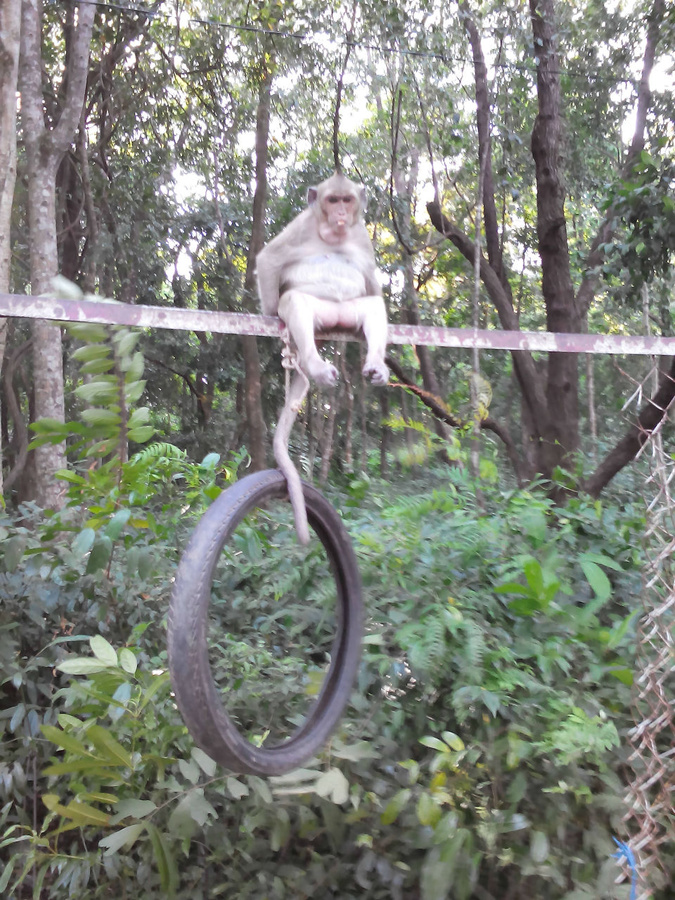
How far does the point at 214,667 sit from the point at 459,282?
811 centimetres

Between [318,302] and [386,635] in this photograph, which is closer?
[318,302]

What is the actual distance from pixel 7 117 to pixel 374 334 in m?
3.33

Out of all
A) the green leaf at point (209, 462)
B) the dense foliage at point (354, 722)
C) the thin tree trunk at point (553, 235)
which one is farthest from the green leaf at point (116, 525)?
the thin tree trunk at point (553, 235)

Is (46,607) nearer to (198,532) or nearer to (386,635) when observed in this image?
(386,635)

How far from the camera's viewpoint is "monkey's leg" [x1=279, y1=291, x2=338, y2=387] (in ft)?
6.31

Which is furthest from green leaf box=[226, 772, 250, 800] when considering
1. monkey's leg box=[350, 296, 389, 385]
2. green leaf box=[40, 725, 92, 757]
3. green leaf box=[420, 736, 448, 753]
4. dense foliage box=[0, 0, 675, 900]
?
monkey's leg box=[350, 296, 389, 385]

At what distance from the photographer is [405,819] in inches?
88.5

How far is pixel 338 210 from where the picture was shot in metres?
2.37

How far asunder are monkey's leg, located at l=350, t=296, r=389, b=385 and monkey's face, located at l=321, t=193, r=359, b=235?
0.27m

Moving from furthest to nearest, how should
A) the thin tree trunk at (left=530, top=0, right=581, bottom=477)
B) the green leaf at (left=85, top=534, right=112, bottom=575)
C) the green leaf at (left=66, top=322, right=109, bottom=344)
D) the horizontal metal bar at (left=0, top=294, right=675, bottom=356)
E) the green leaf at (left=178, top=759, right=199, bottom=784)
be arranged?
the thin tree trunk at (left=530, top=0, right=581, bottom=477)
the green leaf at (left=85, top=534, right=112, bottom=575)
the green leaf at (left=178, top=759, right=199, bottom=784)
the green leaf at (left=66, top=322, right=109, bottom=344)
the horizontal metal bar at (left=0, top=294, right=675, bottom=356)

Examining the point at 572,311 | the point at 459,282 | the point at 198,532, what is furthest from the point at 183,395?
the point at 198,532

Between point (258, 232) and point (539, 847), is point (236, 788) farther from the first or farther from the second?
point (258, 232)

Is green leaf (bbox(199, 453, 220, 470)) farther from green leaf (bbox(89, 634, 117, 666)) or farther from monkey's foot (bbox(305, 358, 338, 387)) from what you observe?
monkey's foot (bbox(305, 358, 338, 387))

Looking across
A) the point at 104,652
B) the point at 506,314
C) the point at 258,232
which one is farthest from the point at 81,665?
the point at 258,232
